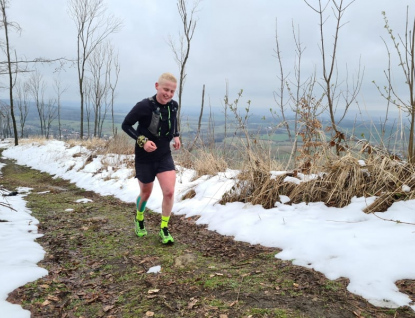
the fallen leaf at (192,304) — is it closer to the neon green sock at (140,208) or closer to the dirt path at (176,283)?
the dirt path at (176,283)

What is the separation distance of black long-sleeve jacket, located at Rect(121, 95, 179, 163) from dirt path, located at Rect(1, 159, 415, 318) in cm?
115

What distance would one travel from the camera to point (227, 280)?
239 centimetres

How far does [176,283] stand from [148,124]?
1880mm

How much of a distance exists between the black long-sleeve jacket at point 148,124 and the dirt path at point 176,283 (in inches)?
45.2

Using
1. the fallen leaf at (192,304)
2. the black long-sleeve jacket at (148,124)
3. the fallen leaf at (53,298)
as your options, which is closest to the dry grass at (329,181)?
the black long-sleeve jacket at (148,124)

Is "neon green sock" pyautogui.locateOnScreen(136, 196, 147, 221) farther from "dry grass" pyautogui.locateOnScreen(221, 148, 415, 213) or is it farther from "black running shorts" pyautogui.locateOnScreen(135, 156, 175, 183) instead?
"dry grass" pyautogui.locateOnScreen(221, 148, 415, 213)

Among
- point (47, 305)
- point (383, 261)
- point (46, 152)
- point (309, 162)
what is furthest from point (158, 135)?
point (46, 152)

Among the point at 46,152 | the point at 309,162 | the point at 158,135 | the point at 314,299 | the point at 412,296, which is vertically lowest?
the point at 46,152

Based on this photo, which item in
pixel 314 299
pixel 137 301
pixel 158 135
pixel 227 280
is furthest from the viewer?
pixel 158 135

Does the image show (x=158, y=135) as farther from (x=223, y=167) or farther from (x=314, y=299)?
(x=223, y=167)

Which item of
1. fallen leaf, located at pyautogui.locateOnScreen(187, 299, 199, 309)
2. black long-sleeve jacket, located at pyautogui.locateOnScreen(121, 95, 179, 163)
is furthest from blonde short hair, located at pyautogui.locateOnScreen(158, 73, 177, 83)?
fallen leaf, located at pyautogui.locateOnScreen(187, 299, 199, 309)

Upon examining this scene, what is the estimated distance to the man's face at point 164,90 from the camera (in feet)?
10.7

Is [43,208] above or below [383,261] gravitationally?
below

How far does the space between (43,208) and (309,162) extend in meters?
5.14
